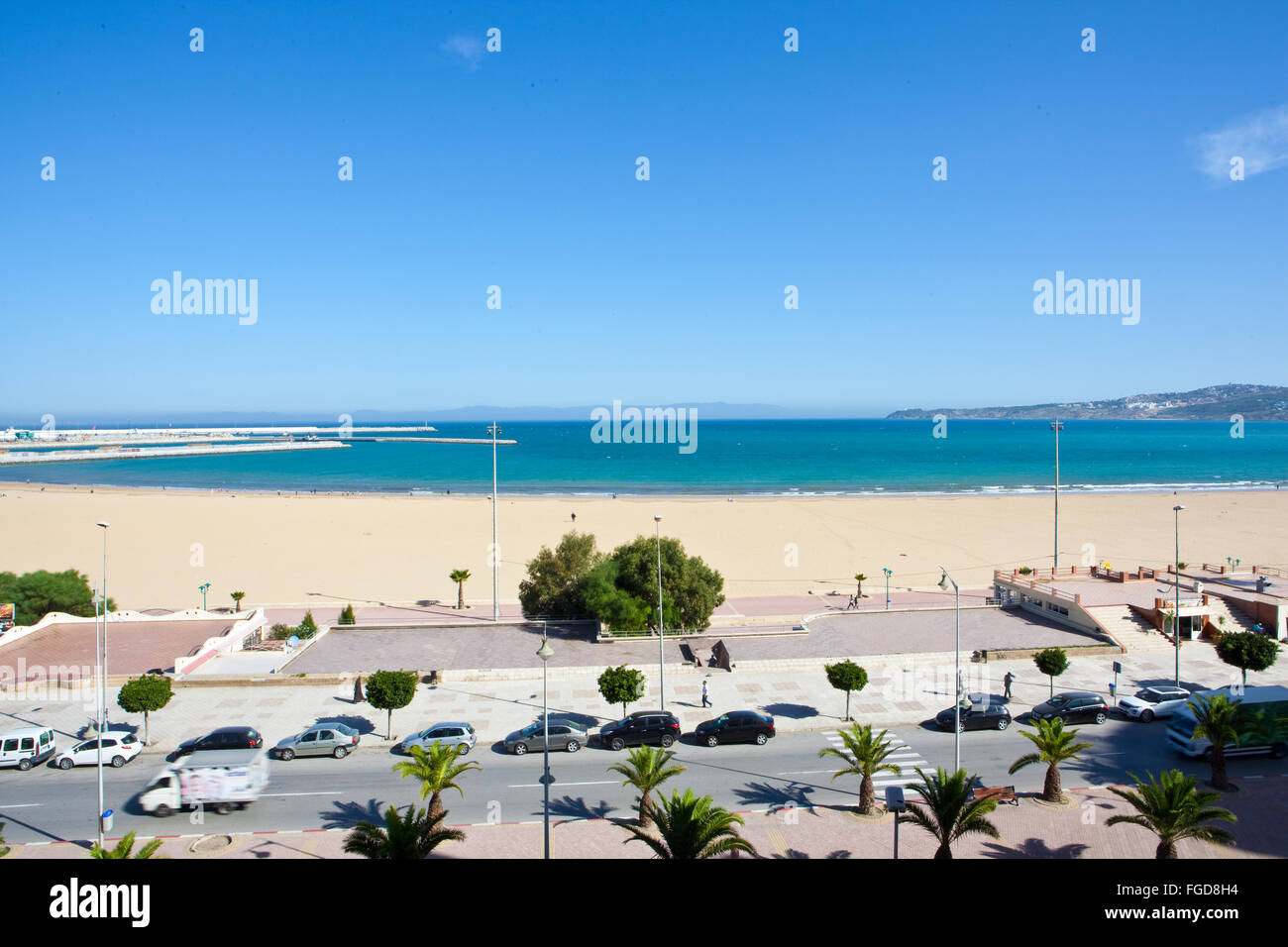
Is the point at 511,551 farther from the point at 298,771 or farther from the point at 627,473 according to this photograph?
the point at 627,473

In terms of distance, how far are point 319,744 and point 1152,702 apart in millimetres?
22265

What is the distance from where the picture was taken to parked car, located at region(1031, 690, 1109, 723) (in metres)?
20.4

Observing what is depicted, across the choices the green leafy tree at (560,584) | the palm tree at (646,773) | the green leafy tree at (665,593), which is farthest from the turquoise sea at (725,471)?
the palm tree at (646,773)

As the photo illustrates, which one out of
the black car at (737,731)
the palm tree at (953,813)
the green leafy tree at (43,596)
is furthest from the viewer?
the green leafy tree at (43,596)

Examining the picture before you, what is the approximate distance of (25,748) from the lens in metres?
18.3

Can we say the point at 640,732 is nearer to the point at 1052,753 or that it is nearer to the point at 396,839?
the point at 396,839

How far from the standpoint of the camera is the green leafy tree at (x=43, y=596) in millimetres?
30344

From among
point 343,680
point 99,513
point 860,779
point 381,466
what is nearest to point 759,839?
point 860,779

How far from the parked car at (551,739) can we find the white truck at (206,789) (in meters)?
5.74

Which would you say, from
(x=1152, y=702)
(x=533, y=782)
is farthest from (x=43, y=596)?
(x=1152, y=702)

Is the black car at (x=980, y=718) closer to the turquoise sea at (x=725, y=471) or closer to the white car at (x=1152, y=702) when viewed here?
the white car at (x=1152, y=702)

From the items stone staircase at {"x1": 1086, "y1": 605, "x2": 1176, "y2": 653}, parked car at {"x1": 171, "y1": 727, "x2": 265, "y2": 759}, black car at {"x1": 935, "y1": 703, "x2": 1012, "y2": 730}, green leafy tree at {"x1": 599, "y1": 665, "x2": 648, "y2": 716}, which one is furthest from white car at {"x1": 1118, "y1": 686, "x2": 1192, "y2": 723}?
parked car at {"x1": 171, "y1": 727, "x2": 265, "y2": 759}
